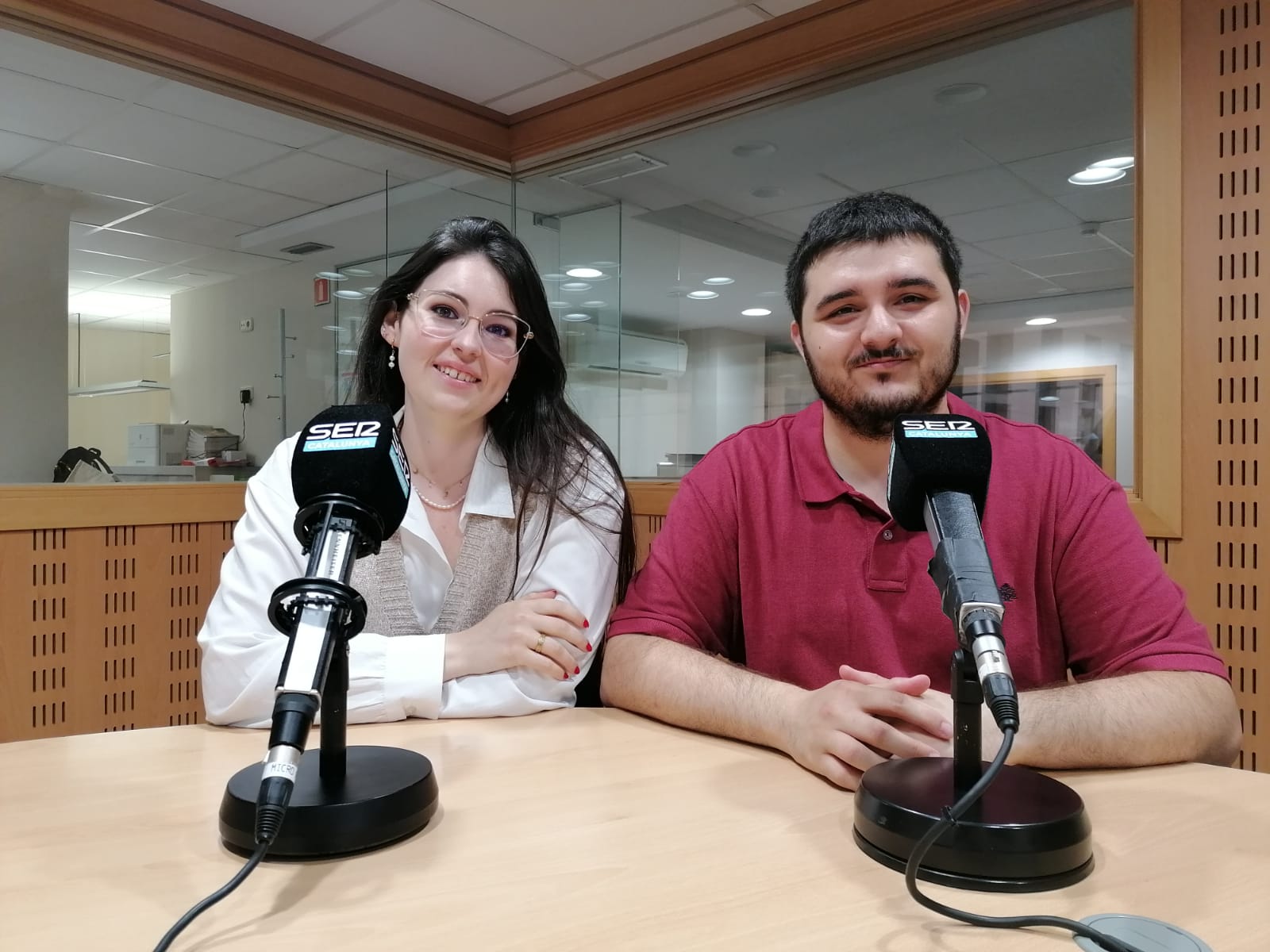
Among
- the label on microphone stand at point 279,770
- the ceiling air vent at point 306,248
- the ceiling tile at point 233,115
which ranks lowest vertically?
the label on microphone stand at point 279,770

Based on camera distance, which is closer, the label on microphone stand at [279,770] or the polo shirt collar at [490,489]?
the label on microphone stand at [279,770]

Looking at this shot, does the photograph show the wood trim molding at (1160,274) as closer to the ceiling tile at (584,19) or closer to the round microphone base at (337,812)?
the ceiling tile at (584,19)

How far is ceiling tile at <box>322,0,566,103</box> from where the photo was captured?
2.65 m

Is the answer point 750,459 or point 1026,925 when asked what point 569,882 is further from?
point 750,459

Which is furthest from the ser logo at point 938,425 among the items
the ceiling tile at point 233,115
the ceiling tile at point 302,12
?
the ceiling tile at point 233,115

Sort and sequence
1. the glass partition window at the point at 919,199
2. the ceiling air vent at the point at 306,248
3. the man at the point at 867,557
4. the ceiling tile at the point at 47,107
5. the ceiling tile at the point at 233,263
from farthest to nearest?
the ceiling tile at the point at 233,263 → the ceiling air vent at the point at 306,248 → the ceiling tile at the point at 47,107 → the glass partition window at the point at 919,199 → the man at the point at 867,557

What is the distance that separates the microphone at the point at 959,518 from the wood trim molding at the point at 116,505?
2428 millimetres

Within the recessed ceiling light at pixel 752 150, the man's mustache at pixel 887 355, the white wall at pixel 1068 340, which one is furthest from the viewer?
the recessed ceiling light at pixel 752 150

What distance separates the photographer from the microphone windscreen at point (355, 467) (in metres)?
0.72

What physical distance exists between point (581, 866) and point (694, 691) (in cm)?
42

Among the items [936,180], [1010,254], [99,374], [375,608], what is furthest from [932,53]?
[99,374]

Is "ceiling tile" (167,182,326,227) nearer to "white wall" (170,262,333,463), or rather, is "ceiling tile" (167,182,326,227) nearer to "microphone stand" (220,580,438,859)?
"white wall" (170,262,333,463)

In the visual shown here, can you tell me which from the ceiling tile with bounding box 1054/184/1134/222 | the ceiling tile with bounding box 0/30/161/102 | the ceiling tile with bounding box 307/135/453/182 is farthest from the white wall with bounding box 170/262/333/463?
the ceiling tile with bounding box 1054/184/1134/222

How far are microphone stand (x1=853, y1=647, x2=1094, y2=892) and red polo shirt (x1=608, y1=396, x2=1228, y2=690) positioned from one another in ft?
1.48
